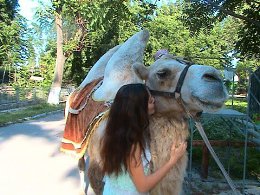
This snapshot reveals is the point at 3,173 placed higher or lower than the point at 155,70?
lower

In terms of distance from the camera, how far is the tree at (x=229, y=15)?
9.77 metres

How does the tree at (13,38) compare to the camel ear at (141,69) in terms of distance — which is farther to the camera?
the tree at (13,38)

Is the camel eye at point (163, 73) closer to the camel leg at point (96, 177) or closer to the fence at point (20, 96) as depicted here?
the camel leg at point (96, 177)

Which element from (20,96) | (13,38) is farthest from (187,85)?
(13,38)

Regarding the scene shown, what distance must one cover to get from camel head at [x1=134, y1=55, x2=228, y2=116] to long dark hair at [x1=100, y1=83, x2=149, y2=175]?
333mm

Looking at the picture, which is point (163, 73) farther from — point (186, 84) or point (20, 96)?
point (20, 96)

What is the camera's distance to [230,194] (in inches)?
238

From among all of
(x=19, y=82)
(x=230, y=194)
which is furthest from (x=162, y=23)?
(x=230, y=194)

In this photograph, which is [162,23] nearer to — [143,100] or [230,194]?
[230,194]

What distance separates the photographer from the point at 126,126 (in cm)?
248

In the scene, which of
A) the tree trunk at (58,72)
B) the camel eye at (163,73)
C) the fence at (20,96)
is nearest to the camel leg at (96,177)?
the camel eye at (163,73)

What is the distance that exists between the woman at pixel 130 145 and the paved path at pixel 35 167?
340 cm

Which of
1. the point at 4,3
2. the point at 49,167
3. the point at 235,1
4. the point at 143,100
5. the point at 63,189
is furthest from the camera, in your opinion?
the point at 4,3

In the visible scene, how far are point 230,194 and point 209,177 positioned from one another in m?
1.07
